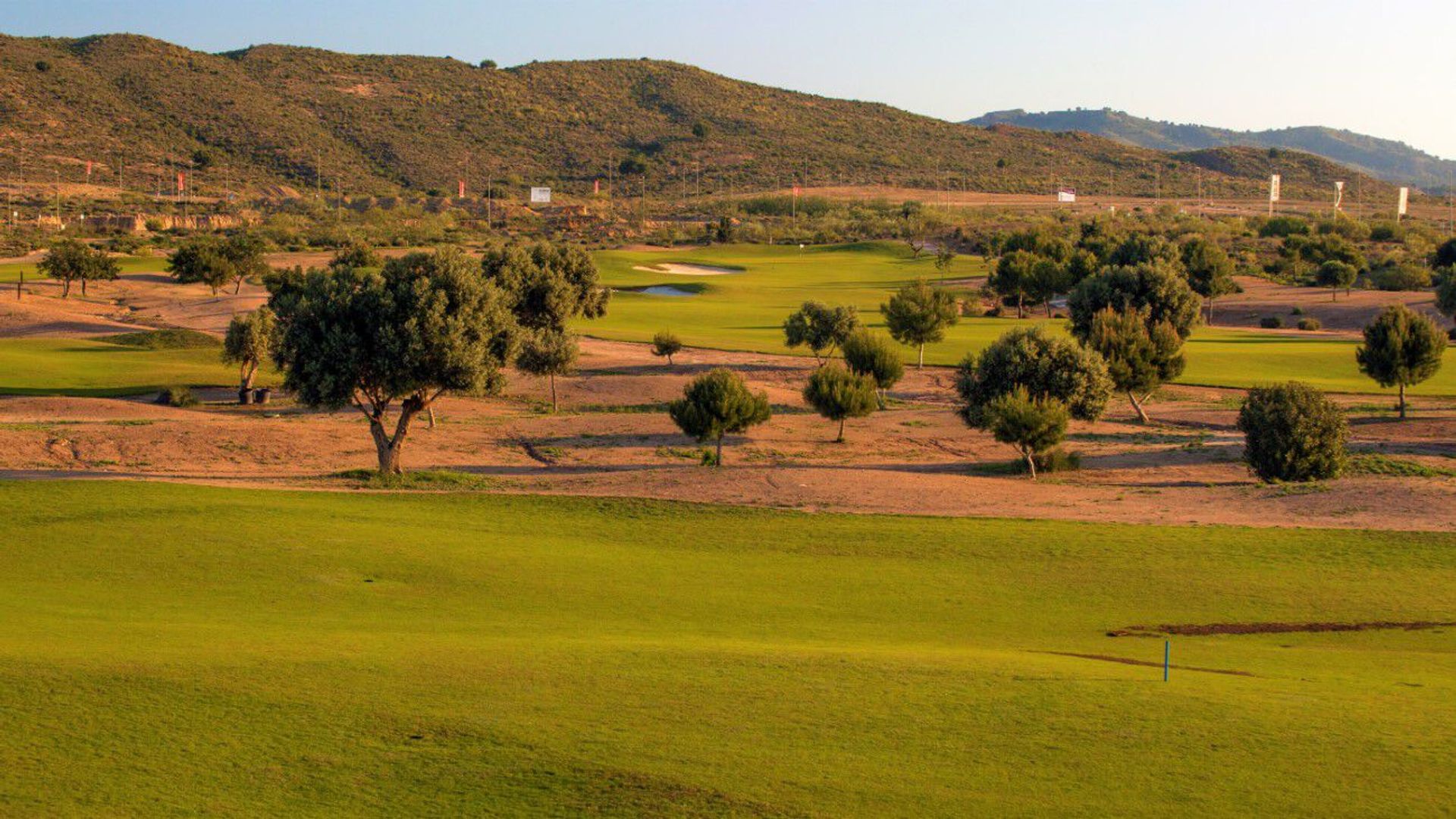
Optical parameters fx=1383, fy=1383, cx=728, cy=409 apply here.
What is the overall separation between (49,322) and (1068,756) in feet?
227

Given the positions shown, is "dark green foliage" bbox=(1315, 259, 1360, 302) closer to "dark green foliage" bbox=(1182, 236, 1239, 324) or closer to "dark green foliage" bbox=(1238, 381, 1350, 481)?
"dark green foliage" bbox=(1182, 236, 1239, 324)

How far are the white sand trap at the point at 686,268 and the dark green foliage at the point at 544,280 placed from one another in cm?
5035

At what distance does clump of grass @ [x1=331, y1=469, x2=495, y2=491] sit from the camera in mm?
37312

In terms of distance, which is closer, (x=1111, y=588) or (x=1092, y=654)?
(x=1092, y=654)

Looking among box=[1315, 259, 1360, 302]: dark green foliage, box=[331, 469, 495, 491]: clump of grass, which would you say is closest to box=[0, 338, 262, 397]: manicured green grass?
box=[331, 469, 495, 491]: clump of grass

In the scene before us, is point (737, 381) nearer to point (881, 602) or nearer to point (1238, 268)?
point (881, 602)

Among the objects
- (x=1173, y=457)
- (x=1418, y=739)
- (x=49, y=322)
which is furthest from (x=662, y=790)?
(x=49, y=322)

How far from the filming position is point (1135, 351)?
51188 millimetres

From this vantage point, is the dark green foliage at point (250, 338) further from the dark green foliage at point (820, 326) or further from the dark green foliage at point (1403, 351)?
the dark green foliage at point (1403, 351)

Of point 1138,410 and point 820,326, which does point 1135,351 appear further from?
point 820,326

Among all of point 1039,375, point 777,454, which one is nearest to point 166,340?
point 777,454

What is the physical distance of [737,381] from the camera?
44.2m

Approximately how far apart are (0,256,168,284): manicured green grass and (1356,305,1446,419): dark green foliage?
7751cm

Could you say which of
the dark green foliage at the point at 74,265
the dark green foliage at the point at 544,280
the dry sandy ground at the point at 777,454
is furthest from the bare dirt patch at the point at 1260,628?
the dark green foliage at the point at 74,265
